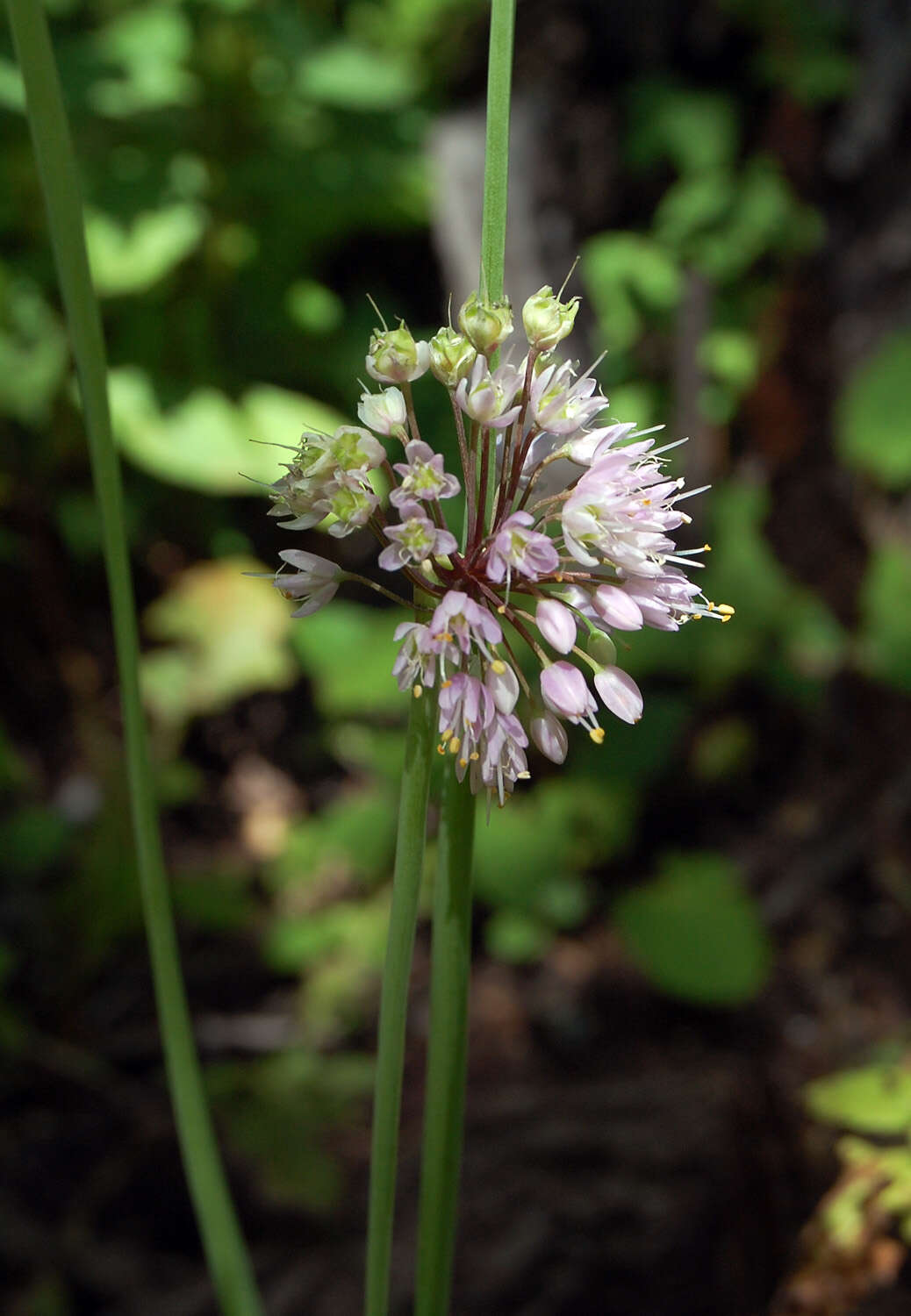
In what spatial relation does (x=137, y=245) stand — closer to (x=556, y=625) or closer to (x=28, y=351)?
(x=28, y=351)

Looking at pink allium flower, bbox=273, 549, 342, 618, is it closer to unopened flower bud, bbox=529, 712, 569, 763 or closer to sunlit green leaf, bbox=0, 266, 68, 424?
unopened flower bud, bbox=529, 712, 569, 763

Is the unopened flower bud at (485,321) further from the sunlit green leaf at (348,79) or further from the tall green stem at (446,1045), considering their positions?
the sunlit green leaf at (348,79)

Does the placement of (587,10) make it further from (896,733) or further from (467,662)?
(467,662)

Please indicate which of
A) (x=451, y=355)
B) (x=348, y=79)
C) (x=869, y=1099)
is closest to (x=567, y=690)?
(x=451, y=355)

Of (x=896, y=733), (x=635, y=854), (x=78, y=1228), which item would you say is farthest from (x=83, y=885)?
(x=896, y=733)

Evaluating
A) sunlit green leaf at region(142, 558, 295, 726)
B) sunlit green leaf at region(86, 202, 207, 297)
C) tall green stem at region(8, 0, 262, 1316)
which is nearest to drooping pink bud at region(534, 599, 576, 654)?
tall green stem at region(8, 0, 262, 1316)

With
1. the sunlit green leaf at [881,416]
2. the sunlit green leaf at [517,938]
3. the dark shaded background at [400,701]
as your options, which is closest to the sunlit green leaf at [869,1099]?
the dark shaded background at [400,701]
